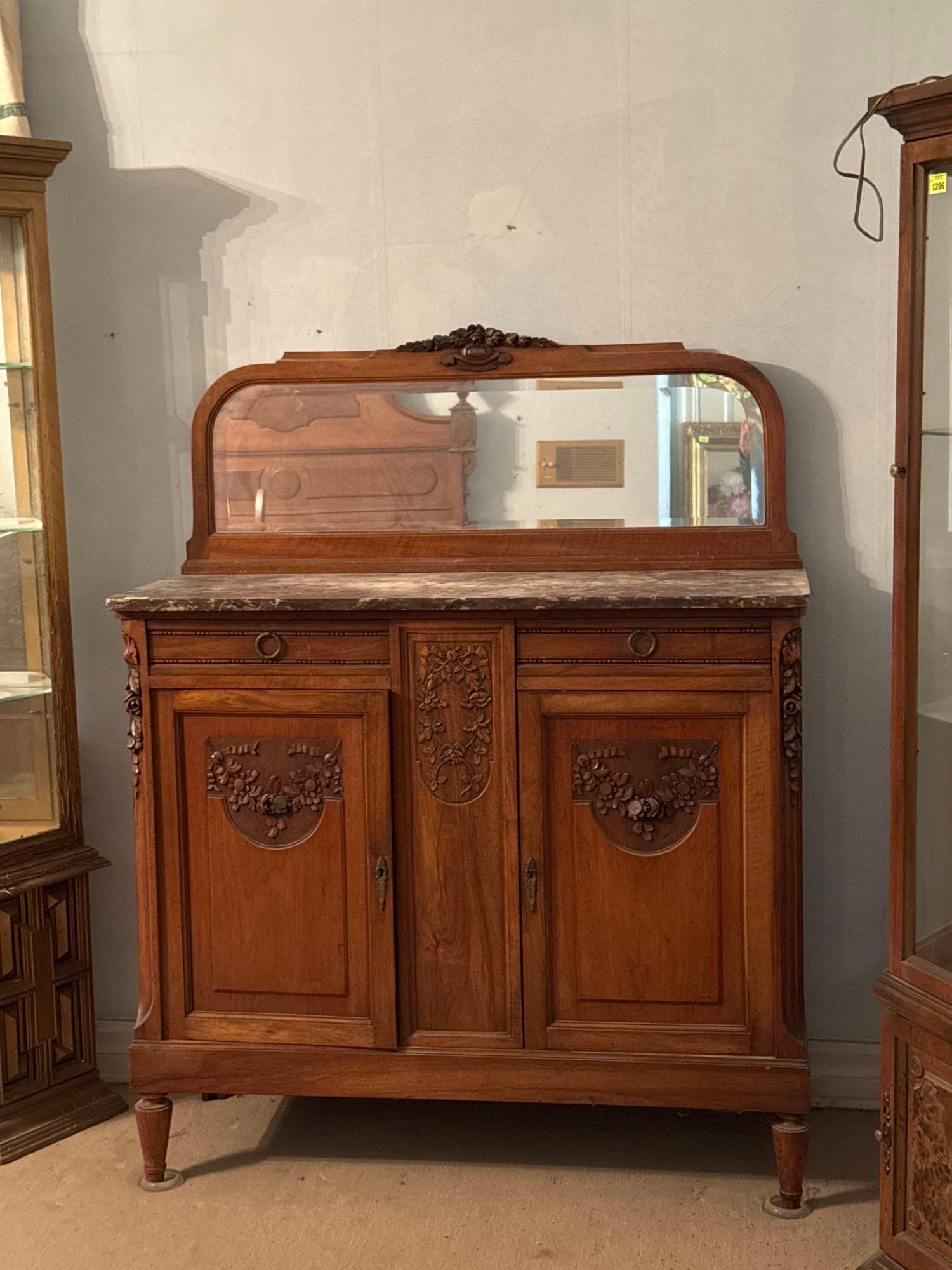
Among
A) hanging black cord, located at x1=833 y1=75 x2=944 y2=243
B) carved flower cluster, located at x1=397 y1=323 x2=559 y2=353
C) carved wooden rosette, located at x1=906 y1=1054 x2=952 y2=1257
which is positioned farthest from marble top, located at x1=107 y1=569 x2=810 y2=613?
carved wooden rosette, located at x1=906 y1=1054 x2=952 y2=1257

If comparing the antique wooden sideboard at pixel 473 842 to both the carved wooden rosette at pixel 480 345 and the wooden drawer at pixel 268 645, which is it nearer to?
the wooden drawer at pixel 268 645

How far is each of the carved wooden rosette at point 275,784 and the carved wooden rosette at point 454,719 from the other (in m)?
0.19

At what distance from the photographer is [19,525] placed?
305 cm

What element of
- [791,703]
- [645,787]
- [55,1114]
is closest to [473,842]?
[645,787]

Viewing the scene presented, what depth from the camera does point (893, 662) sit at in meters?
2.33

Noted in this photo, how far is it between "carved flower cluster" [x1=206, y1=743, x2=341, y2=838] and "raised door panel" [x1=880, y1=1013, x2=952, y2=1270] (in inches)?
43.9

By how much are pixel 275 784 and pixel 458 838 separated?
375 mm

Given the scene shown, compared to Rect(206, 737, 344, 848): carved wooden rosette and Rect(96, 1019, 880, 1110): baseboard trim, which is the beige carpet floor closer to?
Rect(96, 1019, 880, 1110): baseboard trim

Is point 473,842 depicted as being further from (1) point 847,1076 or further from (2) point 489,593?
(1) point 847,1076

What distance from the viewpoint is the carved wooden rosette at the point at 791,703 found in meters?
2.52

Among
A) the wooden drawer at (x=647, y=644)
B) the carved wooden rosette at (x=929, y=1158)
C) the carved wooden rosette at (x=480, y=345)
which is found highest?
the carved wooden rosette at (x=480, y=345)

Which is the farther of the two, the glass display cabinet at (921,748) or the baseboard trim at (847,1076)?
the baseboard trim at (847,1076)

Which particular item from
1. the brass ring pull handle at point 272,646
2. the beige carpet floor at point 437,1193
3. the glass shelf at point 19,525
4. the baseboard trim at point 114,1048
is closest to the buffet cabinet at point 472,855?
the brass ring pull handle at point 272,646

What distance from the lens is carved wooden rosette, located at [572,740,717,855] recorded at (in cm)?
257
